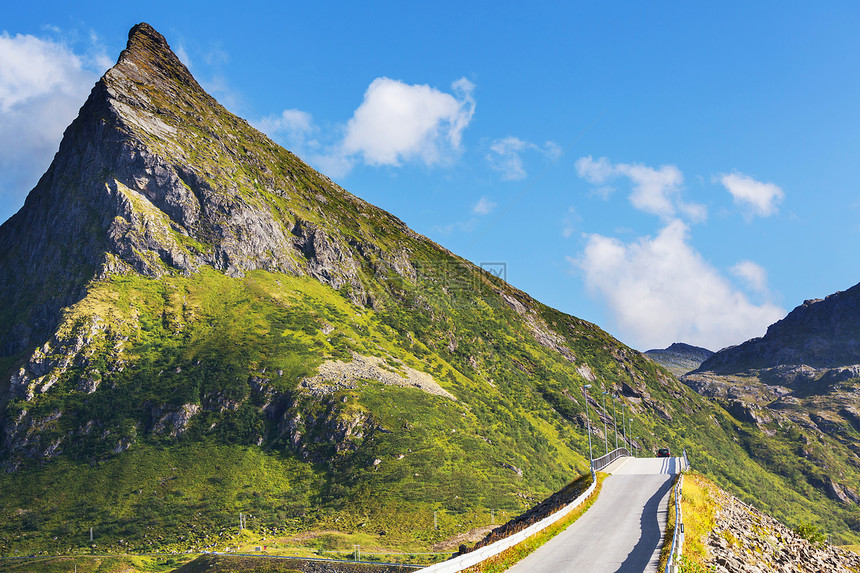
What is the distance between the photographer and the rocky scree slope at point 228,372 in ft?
300

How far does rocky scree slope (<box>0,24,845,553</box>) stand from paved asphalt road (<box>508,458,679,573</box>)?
142 feet

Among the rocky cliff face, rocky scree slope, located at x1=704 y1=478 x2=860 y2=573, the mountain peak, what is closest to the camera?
rocky scree slope, located at x1=704 y1=478 x2=860 y2=573

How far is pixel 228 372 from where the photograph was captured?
116062mm

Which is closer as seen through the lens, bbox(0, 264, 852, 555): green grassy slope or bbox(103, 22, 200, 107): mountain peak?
bbox(0, 264, 852, 555): green grassy slope

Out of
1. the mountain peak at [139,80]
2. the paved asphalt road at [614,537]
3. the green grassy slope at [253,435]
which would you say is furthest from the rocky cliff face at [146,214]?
the paved asphalt road at [614,537]

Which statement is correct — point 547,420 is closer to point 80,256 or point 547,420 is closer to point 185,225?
point 185,225

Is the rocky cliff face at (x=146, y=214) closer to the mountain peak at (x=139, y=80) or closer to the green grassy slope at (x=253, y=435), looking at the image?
the mountain peak at (x=139, y=80)

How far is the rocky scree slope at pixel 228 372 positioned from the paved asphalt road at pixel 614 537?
43133mm

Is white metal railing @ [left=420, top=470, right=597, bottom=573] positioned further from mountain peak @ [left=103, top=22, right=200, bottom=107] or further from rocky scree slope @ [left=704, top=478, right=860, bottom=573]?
mountain peak @ [left=103, top=22, right=200, bottom=107]

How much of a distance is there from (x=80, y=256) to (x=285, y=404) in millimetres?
64657

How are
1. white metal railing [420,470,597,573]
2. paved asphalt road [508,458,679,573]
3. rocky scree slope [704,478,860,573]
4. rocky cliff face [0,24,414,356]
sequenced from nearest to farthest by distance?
1. white metal railing [420,470,597,573]
2. paved asphalt road [508,458,679,573]
3. rocky scree slope [704,478,860,573]
4. rocky cliff face [0,24,414,356]

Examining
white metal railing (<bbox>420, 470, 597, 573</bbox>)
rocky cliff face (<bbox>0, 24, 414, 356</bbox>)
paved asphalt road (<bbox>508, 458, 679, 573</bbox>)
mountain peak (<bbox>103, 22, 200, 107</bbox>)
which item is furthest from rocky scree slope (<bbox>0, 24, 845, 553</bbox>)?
white metal railing (<bbox>420, 470, 597, 573</bbox>)

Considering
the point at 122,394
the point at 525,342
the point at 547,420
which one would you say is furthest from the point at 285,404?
the point at 525,342

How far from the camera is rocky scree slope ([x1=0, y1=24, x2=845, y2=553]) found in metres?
91.3
